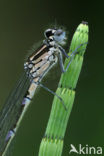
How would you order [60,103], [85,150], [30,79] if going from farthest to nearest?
[85,150], [30,79], [60,103]

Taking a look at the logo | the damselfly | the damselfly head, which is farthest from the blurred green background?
the damselfly head

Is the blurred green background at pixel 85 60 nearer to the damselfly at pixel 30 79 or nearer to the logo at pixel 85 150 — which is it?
the logo at pixel 85 150

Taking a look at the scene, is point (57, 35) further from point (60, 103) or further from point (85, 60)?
point (85, 60)

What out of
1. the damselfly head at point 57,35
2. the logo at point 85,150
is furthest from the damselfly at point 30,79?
the logo at point 85,150

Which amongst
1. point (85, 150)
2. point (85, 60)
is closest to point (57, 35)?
point (85, 60)

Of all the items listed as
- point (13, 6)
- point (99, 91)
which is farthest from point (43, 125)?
point (13, 6)

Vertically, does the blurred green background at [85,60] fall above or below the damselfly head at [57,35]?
above
